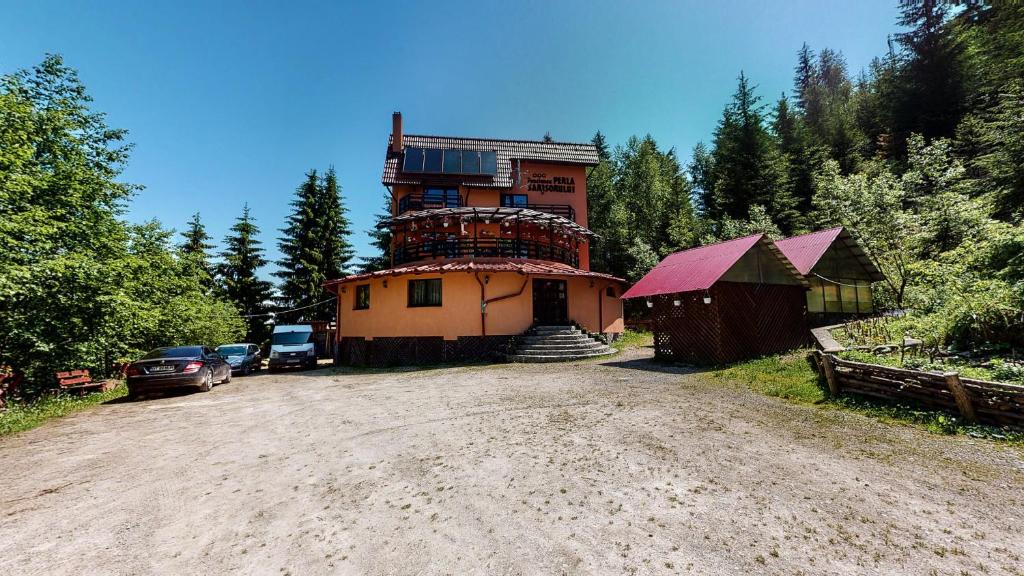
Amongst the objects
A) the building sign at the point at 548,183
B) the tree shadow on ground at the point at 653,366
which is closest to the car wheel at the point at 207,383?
the tree shadow on ground at the point at 653,366

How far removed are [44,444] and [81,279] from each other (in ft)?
20.1

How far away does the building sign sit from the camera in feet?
87.9

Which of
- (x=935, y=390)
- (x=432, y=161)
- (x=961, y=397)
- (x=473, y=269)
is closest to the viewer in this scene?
(x=961, y=397)

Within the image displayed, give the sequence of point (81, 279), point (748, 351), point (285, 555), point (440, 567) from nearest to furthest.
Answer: point (440, 567) → point (285, 555) → point (81, 279) → point (748, 351)

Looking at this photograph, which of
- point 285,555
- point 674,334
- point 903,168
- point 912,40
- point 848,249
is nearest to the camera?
point 285,555

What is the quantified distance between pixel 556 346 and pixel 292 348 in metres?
13.3

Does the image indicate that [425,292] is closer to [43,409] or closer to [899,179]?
[43,409]

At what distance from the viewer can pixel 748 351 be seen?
1330cm

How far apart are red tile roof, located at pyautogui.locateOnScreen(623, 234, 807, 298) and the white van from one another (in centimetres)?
1594

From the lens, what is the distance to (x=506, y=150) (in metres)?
27.2

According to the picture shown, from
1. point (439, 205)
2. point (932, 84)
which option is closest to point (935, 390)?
point (439, 205)

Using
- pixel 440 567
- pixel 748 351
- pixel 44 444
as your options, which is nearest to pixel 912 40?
pixel 748 351

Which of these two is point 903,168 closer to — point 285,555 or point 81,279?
point 285,555

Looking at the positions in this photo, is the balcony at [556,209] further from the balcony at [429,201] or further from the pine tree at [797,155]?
the pine tree at [797,155]
